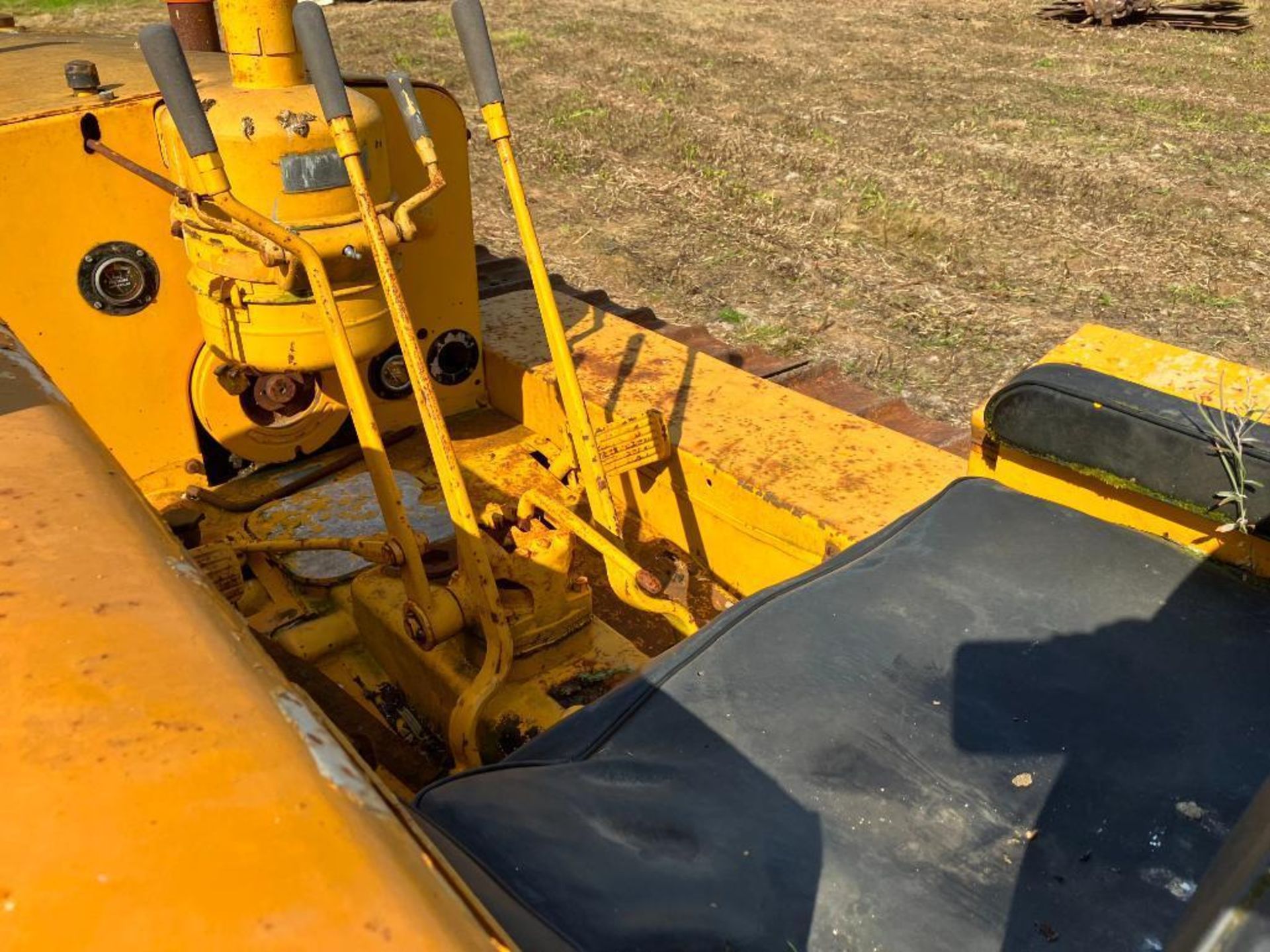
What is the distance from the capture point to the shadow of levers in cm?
122

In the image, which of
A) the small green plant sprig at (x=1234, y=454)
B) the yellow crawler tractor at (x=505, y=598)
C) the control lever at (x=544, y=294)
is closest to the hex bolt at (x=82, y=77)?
the yellow crawler tractor at (x=505, y=598)

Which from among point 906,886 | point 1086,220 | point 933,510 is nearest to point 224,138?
point 933,510

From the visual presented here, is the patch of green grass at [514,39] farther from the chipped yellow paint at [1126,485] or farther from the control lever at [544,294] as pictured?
the chipped yellow paint at [1126,485]

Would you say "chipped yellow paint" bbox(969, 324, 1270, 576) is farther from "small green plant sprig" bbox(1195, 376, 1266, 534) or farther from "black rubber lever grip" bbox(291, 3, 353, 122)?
"black rubber lever grip" bbox(291, 3, 353, 122)

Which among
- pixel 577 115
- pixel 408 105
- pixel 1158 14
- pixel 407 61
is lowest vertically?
pixel 1158 14

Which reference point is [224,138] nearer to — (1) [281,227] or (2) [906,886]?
(1) [281,227]

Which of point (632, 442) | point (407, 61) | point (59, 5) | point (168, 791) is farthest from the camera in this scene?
point (59, 5)

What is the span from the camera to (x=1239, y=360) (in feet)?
16.2

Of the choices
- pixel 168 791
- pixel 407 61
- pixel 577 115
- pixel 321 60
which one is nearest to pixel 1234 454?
pixel 168 791

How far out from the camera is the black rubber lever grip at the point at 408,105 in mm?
2311

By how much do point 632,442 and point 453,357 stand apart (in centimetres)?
85

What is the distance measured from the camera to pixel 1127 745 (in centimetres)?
144

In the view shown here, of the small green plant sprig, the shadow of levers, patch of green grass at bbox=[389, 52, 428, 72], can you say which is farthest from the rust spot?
patch of green grass at bbox=[389, 52, 428, 72]

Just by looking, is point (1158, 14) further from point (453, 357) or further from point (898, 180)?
point (453, 357)
